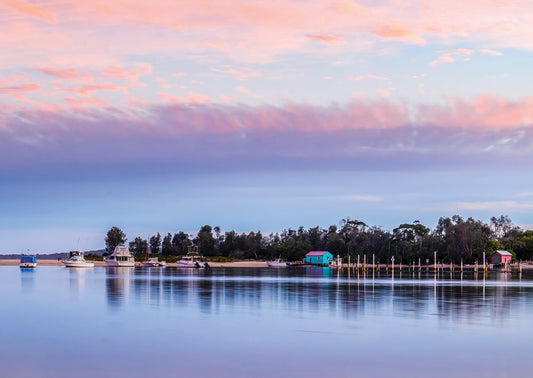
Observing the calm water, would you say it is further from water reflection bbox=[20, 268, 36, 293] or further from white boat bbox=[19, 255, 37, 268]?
white boat bbox=[19, 255, 37, 268]

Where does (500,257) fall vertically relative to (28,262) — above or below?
above

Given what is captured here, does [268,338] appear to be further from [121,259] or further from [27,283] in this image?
[121,259]

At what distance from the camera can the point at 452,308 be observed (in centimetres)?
4728

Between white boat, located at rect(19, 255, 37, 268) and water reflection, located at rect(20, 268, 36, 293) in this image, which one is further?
white boat, located at rect(19, 255, 37, 268)

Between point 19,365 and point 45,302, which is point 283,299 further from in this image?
point 19,365

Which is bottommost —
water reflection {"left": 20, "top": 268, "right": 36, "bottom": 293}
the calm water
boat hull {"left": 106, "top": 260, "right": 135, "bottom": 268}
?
boat hull {"left": 106, "top": 260, "right": 135, "bottom": 268}

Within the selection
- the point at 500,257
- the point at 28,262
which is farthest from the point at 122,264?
the point at 500,257

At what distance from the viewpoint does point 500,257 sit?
189 m

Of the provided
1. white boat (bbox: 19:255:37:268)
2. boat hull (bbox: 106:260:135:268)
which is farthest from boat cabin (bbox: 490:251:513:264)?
white boat (bbox: 19:255:37:268)

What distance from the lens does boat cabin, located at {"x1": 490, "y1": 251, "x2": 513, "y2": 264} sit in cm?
18850

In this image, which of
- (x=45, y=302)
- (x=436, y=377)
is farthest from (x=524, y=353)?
(x=45, y=302)

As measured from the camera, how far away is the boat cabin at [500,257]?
18850cm

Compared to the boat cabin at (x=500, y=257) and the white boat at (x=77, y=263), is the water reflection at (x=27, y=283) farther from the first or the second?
the boat cabin at (x=500, y=257)

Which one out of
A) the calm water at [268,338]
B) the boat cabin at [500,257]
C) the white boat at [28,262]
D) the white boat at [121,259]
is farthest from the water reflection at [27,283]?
the boat cabin at [500,257]
